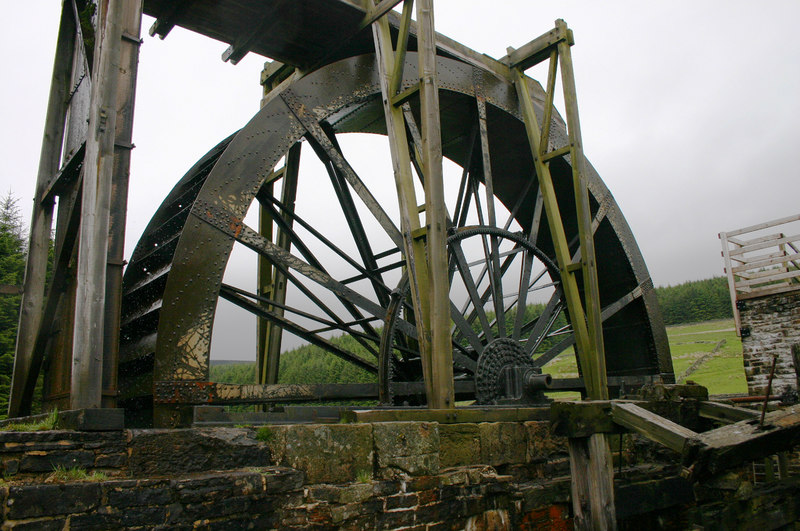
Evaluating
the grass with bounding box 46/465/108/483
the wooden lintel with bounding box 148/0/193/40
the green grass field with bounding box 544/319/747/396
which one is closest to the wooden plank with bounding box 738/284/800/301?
the green grass field with bounding box 544/319/747/396

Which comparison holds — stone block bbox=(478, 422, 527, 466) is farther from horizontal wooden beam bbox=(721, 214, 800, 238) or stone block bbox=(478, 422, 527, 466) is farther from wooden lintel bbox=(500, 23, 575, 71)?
horizontal wooden beam bbox=(721, 214, 800, 238)

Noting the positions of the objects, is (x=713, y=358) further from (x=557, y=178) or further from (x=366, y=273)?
(x=366, y=273)

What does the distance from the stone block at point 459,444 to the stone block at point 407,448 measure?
159 millimetres

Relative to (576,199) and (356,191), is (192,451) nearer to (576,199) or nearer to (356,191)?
(356,191)

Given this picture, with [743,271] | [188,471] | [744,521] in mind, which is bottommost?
[744,521]

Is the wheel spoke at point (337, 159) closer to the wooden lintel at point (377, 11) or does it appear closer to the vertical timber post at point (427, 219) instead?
the vertical timber post at point (427, 219)

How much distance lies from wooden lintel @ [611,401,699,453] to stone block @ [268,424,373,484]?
1604mm

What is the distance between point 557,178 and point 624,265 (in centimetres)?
160

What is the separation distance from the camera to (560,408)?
162 inches

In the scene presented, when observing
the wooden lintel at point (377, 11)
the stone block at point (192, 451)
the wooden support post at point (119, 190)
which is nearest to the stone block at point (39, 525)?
the stone block at point (192, 451)

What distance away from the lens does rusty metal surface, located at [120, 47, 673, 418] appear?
5.04 metres

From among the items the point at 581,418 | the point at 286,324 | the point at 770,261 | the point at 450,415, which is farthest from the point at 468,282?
the point at 770,261

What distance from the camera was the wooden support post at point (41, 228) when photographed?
498 centimetres

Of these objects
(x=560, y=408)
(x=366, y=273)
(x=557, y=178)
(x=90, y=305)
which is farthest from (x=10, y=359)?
(x=560, y=408)
